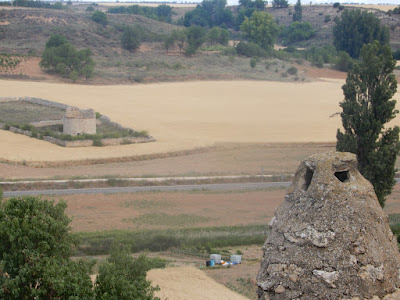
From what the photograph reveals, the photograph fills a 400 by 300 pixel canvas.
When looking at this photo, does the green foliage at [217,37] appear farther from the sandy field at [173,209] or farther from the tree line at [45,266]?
the tree line at [45,266]

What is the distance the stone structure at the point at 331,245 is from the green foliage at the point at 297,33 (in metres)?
139

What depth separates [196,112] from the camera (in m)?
65.0

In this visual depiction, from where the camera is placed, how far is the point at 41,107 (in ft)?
207

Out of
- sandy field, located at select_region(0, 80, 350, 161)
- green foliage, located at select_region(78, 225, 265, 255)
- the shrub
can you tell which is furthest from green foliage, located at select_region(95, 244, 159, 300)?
the shrub

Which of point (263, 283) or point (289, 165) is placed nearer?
point (263, 283)

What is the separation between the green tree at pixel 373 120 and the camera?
93.6 feet

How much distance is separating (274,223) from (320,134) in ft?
150

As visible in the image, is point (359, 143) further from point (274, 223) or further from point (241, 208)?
point (274, 223)

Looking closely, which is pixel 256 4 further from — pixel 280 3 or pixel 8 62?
pixel 8 62

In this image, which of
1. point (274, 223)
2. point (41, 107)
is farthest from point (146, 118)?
point (274, 223)

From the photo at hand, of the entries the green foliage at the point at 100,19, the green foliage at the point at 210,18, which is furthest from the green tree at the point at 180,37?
the green foliage at the point at 210,18

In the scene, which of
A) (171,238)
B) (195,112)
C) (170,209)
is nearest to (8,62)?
(195,112)

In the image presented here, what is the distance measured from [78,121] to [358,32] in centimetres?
7956

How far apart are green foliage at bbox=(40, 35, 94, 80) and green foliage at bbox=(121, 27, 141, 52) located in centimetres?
2114
